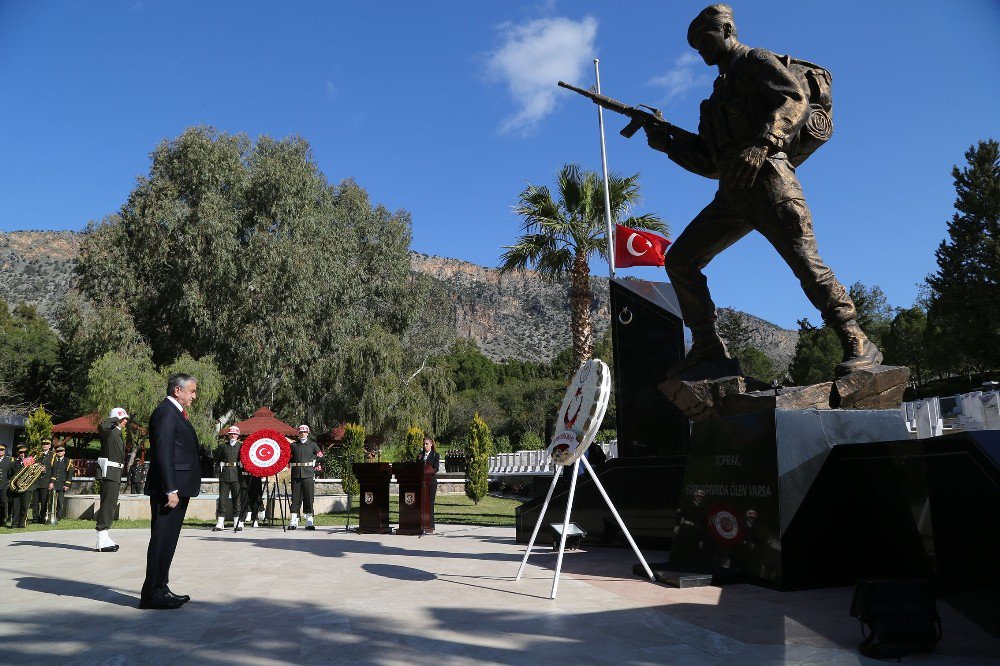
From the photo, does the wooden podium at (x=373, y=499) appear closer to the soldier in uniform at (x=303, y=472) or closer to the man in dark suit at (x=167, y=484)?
the soldier in uniform at (x=303, y=472)

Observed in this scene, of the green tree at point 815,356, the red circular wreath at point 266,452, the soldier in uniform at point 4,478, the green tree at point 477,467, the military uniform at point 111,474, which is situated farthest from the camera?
the green tree at point 815,356

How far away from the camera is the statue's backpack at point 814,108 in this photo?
573cm

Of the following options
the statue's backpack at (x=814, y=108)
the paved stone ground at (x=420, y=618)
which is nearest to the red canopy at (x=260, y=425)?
the paved stone ground at (x=420, y=618)

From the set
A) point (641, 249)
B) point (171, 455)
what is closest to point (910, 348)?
point (641, 249)

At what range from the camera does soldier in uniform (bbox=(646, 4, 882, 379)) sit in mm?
5430

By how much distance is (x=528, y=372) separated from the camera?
9444 cm

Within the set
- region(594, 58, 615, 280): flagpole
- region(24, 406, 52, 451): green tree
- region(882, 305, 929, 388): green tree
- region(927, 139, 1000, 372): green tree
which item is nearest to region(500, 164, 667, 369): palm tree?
region(594, 58, 615, 280): flagpole

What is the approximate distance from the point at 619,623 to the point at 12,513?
16.5 meters

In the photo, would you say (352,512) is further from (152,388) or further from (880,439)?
(880,439)

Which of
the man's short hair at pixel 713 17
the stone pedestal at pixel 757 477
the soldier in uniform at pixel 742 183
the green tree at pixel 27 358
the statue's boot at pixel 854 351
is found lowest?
the stone pedestal at pixel 757 477

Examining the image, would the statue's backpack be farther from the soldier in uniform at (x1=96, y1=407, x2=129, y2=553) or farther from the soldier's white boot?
the soldier's white boot

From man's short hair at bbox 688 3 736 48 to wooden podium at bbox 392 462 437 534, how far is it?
7.40 metres

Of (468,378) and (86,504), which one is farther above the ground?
(468,378)

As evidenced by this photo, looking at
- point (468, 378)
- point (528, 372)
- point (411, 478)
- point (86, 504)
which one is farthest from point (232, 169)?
point (528, 372)
